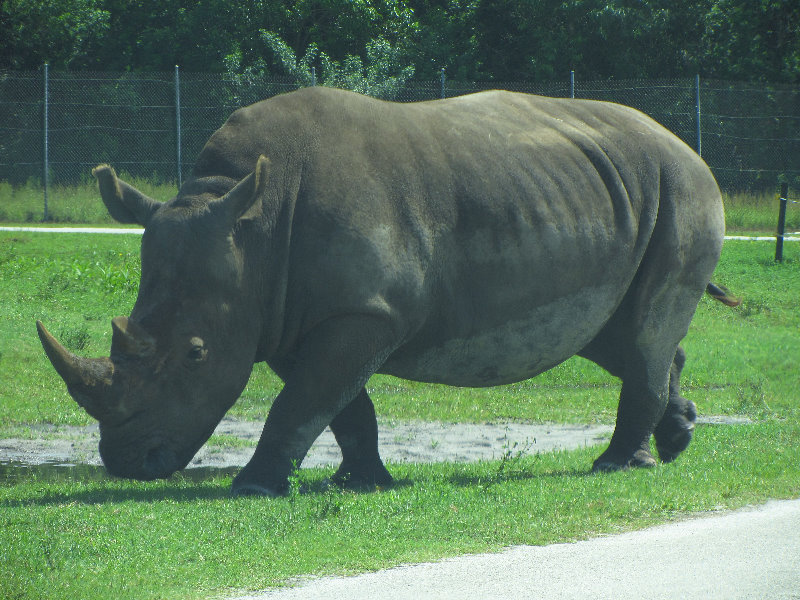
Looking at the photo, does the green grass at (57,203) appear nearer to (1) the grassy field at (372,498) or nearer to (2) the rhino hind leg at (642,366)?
(1) the grassy field at (372,498)

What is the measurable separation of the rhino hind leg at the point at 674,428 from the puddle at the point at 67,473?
300cm

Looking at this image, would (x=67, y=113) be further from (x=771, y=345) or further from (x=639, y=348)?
(x=639, y=348)

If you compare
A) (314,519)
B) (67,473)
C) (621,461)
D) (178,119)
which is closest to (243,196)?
(314,519)

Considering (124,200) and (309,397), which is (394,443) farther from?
(124,200)

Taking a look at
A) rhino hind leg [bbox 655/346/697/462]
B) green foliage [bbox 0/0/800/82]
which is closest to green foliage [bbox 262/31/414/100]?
green foliage [bbox 0/0/800/82]

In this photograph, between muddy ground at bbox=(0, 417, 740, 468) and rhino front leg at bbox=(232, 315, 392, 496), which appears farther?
muddy ground at bbox=(0, 417, 740, 468)

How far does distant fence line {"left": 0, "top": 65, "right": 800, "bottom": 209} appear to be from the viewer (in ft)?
76.4

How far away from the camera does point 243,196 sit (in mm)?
6918

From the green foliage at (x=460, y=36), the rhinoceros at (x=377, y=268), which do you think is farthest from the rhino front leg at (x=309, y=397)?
the green foliage at (x=460, y=36)

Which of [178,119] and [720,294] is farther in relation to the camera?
[178,119]

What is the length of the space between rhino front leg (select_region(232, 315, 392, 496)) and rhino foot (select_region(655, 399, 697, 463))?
2.74 metres

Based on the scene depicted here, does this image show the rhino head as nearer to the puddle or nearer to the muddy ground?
the puddle

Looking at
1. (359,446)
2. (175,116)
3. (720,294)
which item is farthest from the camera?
(175,116)

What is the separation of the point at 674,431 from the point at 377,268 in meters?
2.97
